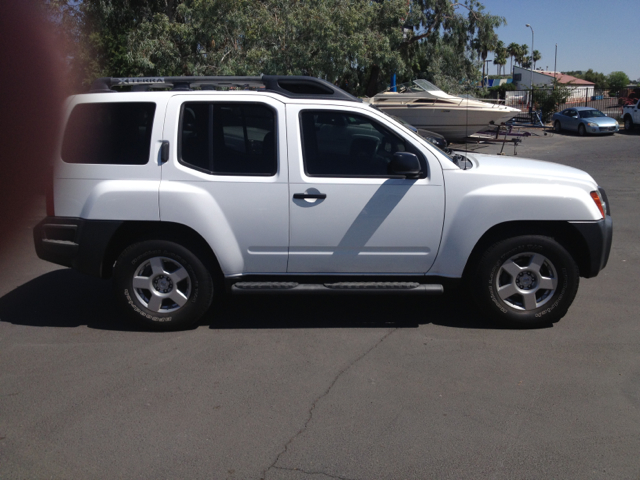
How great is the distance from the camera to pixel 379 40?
68.2 feet

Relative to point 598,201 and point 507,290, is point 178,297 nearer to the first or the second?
point 507,290

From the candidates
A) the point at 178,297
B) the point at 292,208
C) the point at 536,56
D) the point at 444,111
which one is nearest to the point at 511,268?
the point at 292,208

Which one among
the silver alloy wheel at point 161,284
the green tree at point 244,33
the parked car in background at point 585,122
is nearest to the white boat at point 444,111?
the green tree at point 244,33

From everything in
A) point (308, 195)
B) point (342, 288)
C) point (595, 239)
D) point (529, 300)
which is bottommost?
point (529, 300)

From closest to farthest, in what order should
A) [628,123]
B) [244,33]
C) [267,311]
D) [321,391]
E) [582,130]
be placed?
1. [321,391]
2. [267,311]
3. [244,33]
4. [582,130]
5. [628,123]

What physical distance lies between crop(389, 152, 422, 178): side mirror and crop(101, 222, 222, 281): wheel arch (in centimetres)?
165

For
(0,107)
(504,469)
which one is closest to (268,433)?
(504,469)

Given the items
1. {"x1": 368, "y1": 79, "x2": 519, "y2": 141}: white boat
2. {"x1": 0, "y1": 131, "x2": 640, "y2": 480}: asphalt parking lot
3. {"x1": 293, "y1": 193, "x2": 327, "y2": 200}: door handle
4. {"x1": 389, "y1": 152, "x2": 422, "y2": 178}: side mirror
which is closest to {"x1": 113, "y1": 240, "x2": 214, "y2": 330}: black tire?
{"x1": 0, "y1": 131, "x2": 640, "y2": 480}: asphalt parking lot

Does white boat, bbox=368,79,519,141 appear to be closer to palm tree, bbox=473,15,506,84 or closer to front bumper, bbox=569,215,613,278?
palm tree, bbox=473,15,506,84

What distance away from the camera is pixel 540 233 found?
17.1 ft

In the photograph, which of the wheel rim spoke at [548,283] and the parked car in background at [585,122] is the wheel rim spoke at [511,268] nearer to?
the wheel rim spoke at [548,283]

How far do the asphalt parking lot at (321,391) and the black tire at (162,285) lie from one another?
179 mm

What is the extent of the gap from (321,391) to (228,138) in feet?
7.24

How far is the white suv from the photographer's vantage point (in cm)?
505
